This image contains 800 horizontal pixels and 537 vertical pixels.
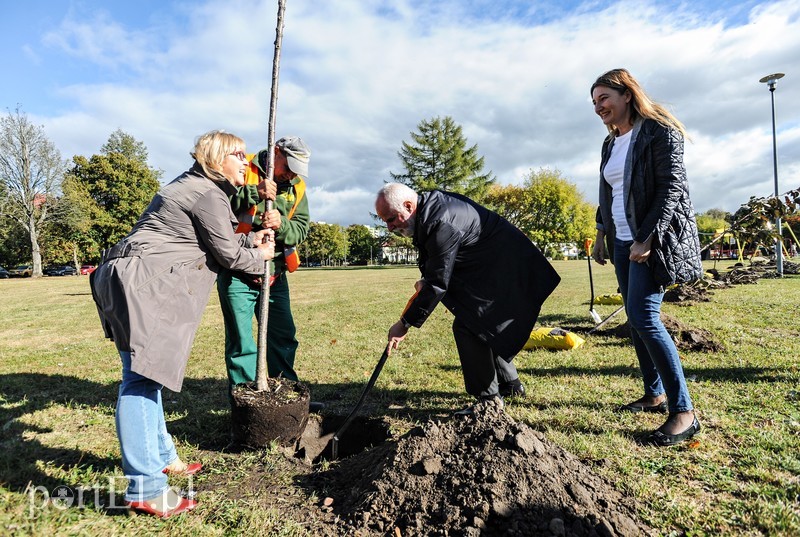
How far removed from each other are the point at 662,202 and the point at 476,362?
1.66 m

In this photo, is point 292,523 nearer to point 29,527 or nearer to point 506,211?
point 29,527

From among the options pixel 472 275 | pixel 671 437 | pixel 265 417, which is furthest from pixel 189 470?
pixel 671 437

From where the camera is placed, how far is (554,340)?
225 inches

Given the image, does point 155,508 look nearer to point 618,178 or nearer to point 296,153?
point 296,153

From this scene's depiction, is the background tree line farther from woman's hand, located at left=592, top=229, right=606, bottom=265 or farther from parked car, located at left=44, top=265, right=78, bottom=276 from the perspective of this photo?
woman's hand, located at left=592, top=229, right=606, bottom=265

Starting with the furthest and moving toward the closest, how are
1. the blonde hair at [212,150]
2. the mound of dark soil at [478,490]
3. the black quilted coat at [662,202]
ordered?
the black quilted coat at [662,202]
the blonde hair at [212,150]
the mound of dark soil at [478,490]

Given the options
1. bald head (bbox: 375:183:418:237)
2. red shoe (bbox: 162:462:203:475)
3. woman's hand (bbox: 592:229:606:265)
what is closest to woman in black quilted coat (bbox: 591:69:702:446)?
woman's hand (bbox: 592:229:606:265)

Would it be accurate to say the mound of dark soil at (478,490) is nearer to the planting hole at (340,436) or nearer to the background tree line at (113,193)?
the planting hole at (340,436)

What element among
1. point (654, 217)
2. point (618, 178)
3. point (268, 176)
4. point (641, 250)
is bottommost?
point (641, 250)

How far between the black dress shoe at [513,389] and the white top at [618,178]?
60.2 inches

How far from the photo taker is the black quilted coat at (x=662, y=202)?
2805 millimetres

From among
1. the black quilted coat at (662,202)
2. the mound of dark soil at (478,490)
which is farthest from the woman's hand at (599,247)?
the mound of dark soil at (478,490)

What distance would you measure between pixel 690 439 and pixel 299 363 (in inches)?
162

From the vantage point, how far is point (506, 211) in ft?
183
